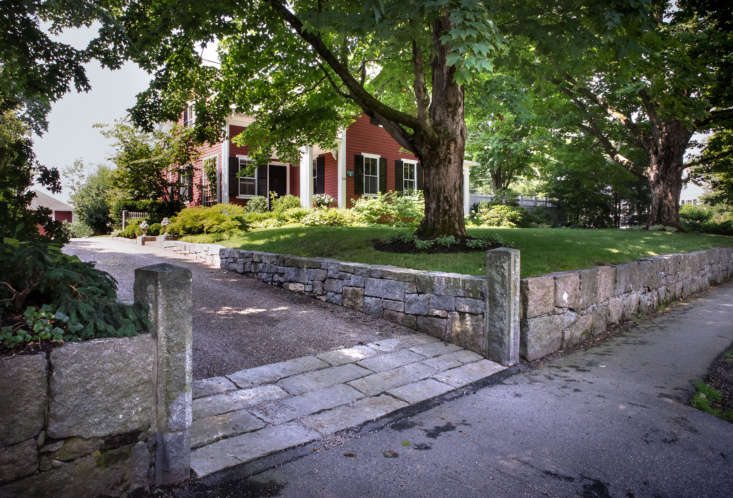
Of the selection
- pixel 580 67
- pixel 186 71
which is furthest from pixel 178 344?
pixel 580 67

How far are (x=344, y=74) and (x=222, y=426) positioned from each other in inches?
220

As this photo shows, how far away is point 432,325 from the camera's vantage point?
16.4 feet

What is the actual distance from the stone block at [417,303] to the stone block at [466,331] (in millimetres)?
368

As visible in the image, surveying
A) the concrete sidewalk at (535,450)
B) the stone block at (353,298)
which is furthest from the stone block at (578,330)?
the stone block at (353,298)

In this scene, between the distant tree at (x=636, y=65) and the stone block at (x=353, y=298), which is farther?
the stone block at (x=353, y=298)

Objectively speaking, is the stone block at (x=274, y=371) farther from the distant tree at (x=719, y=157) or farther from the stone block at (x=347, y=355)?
the distant tree at (x=719, y=157)

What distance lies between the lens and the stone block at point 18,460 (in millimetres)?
1691

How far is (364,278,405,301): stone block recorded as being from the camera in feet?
17.7

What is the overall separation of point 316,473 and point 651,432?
2.35m

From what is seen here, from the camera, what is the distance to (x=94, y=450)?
1908 mm

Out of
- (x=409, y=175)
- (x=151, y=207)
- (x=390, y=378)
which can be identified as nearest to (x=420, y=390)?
(x=390, y=378)

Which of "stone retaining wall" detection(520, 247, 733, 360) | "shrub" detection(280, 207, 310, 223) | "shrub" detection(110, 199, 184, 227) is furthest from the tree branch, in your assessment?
"shrub" detection(110, 199, 184, 227)

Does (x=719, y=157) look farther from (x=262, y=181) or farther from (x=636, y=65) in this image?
(x=262, y=181)

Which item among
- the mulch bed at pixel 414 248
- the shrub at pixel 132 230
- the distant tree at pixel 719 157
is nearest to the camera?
the mulch bed at pixel 414 248
